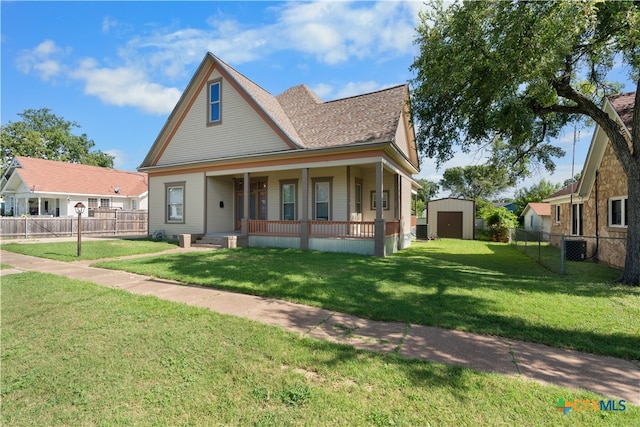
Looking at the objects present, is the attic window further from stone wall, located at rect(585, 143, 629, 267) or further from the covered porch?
stone wall, located at rect(585, 143, 629, 267)

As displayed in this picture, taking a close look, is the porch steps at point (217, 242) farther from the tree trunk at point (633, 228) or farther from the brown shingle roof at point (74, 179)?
the brown shingle roof at point (74, 179)

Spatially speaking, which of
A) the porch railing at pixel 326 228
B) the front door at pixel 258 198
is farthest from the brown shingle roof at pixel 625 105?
the front door at pixel 258 198

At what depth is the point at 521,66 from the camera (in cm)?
788

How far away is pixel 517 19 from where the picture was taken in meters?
7.68

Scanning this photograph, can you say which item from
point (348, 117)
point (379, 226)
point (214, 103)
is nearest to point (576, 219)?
point (379, 226)

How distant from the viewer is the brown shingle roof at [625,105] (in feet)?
→ 32.6

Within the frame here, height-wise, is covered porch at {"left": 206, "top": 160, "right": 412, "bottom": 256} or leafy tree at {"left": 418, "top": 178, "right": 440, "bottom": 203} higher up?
leafy tree at {"left": 418, "top": 178, "right": 440, "bottom": 203}

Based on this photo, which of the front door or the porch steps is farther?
the front door

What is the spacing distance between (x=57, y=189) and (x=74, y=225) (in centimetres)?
664

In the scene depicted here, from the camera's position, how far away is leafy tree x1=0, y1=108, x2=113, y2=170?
38.6 m

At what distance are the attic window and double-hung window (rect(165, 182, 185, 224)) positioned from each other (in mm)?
3887

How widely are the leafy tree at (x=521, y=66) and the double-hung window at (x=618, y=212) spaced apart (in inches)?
95.6

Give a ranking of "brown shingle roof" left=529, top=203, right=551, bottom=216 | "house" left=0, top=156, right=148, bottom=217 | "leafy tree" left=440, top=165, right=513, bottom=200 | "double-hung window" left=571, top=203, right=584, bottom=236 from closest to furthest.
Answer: "double-hung window" left=571, top=203, right=584, bottom=236
"house" left=0, top=156, right=148, bottom=217
"brown shingle roof" left=529, top=203, right=551, bottom=216
"leafy tree" left=440, top=165, right=513, bottom=200

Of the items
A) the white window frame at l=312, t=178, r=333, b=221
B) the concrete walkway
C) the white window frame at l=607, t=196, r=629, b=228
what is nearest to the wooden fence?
the white window frame at l=312, t=178, r=333, b=221
